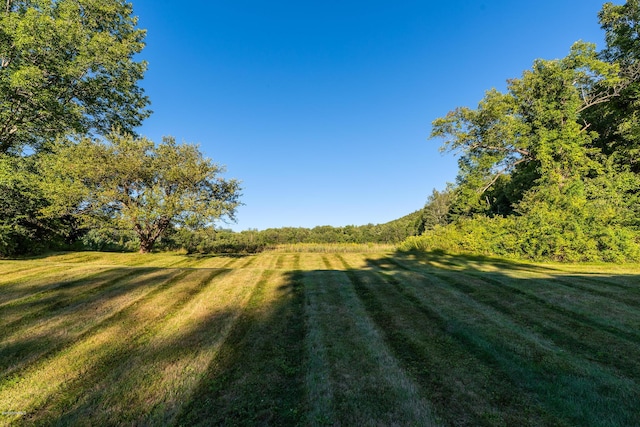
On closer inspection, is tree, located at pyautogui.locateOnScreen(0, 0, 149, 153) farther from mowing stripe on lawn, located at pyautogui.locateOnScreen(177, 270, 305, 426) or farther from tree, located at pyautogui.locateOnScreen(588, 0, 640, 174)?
tree, located at pyautogui.locateOnScreen(588, 0, 640, 174)

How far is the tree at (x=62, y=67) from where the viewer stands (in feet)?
39.0

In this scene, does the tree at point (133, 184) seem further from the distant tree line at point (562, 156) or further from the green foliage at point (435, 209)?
the green foliage at point (435, 209)

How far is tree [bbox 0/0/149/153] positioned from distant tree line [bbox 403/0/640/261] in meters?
24.1

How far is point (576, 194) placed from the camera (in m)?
16.5

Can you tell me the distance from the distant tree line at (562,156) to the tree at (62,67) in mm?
24131

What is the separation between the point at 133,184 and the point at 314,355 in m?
19.7

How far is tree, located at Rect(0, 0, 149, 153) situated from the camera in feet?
39.0

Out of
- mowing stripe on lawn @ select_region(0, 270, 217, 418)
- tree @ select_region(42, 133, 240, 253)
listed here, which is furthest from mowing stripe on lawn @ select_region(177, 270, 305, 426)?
tree @ select_region(42, 133, 240, 253)

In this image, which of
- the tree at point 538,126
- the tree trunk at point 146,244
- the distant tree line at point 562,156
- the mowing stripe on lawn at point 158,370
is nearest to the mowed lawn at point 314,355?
the mowing stripe on lawn at point 158,370

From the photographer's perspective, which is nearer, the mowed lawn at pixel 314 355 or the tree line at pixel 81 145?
the mowed lawn at pixel 314 355

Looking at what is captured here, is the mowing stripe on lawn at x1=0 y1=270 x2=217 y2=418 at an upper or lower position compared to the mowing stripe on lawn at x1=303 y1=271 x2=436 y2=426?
upper

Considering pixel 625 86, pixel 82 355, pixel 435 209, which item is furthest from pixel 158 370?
pixel 435 209

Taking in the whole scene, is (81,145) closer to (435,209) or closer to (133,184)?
(133,184)

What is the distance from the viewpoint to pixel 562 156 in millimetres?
19672
